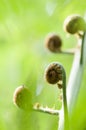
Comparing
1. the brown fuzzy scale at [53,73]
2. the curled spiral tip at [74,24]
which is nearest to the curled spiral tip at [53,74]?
the brown fuzzy scale at [53,73]

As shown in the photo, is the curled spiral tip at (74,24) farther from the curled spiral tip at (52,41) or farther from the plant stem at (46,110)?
the plant stem at (46,110)

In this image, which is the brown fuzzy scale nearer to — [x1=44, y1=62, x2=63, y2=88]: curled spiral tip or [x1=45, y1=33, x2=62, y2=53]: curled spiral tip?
[x1=44, y1=62, x2=63, y2=88]: curled spiral tip

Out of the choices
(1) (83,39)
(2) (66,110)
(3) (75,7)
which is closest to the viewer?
(2) (66,110)

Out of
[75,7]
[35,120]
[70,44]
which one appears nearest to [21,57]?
[70,44]

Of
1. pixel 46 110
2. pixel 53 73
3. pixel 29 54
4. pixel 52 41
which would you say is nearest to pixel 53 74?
pixel 53 73

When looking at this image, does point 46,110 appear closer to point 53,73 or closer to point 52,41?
point 53,73

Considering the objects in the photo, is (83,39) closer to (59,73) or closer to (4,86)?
(59,73)

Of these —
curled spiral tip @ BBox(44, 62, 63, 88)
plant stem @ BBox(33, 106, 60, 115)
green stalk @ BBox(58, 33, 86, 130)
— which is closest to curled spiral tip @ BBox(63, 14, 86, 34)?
green stalk @ BBox(58, 33, 86, 130)
